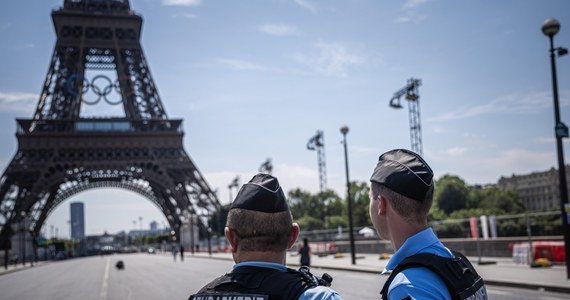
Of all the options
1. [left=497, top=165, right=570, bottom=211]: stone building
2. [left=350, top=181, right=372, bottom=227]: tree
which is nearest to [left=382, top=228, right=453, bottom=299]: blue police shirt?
[left=350, top=181, right=372, bottom=227]: tree

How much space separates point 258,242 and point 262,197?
185 mm

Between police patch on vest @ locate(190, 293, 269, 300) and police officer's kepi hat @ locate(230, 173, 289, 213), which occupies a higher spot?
police officer's kepi hat @ locate(230, 173, 289, 213)

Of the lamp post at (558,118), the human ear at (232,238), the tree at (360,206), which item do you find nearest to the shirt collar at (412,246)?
the human ear at (232,238)

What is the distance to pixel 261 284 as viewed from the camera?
7.58 ft

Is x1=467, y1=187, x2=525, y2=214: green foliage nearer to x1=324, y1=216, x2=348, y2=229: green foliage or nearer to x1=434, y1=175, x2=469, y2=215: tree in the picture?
x1=434, y1=175, x2=469, y2=215: tree

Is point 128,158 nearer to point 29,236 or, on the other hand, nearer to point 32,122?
point 32,122

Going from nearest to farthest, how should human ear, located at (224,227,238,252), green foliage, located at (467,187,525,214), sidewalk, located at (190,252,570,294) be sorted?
human ear, located at (224,227,238,252), sidewalk, located at (190,252,570,294), green foliage, located at (467,187,525,214)

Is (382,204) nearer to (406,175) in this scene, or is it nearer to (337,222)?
(406,175)

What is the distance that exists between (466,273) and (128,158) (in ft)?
218

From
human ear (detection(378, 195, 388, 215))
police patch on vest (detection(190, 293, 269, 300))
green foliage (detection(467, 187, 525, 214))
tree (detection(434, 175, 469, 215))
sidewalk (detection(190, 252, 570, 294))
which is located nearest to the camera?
police patch on vest (detection(190, 293, 269, 300))

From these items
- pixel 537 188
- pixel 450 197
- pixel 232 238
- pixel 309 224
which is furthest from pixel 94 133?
pixel 537 188

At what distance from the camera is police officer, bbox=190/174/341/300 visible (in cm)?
234

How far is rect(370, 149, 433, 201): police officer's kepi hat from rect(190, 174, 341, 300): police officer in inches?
16.8

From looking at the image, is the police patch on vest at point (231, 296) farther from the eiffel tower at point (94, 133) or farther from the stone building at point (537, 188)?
the stone building at point (537, 188)
